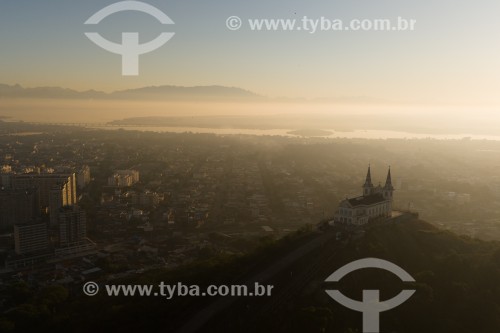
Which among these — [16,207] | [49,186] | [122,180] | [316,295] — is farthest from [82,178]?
[316,295]

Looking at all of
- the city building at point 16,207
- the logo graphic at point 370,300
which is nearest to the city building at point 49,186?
the city building at point 16,207

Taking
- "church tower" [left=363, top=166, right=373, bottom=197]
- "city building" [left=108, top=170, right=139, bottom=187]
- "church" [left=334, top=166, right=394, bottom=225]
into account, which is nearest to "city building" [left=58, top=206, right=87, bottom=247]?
"church" [left=334, top=166, right=394, bottom=225]

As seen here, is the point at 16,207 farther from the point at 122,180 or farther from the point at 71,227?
the point at 122,180

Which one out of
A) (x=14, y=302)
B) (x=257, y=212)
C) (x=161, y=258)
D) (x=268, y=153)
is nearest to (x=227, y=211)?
(x=257, y=212)

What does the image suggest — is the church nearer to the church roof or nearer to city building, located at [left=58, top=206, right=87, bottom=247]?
the church roof

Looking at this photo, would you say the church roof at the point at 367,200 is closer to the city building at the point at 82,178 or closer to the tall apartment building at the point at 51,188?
the tall apartment building at the point at 51,188

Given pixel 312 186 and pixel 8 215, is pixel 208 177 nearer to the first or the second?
pixel 312 186
